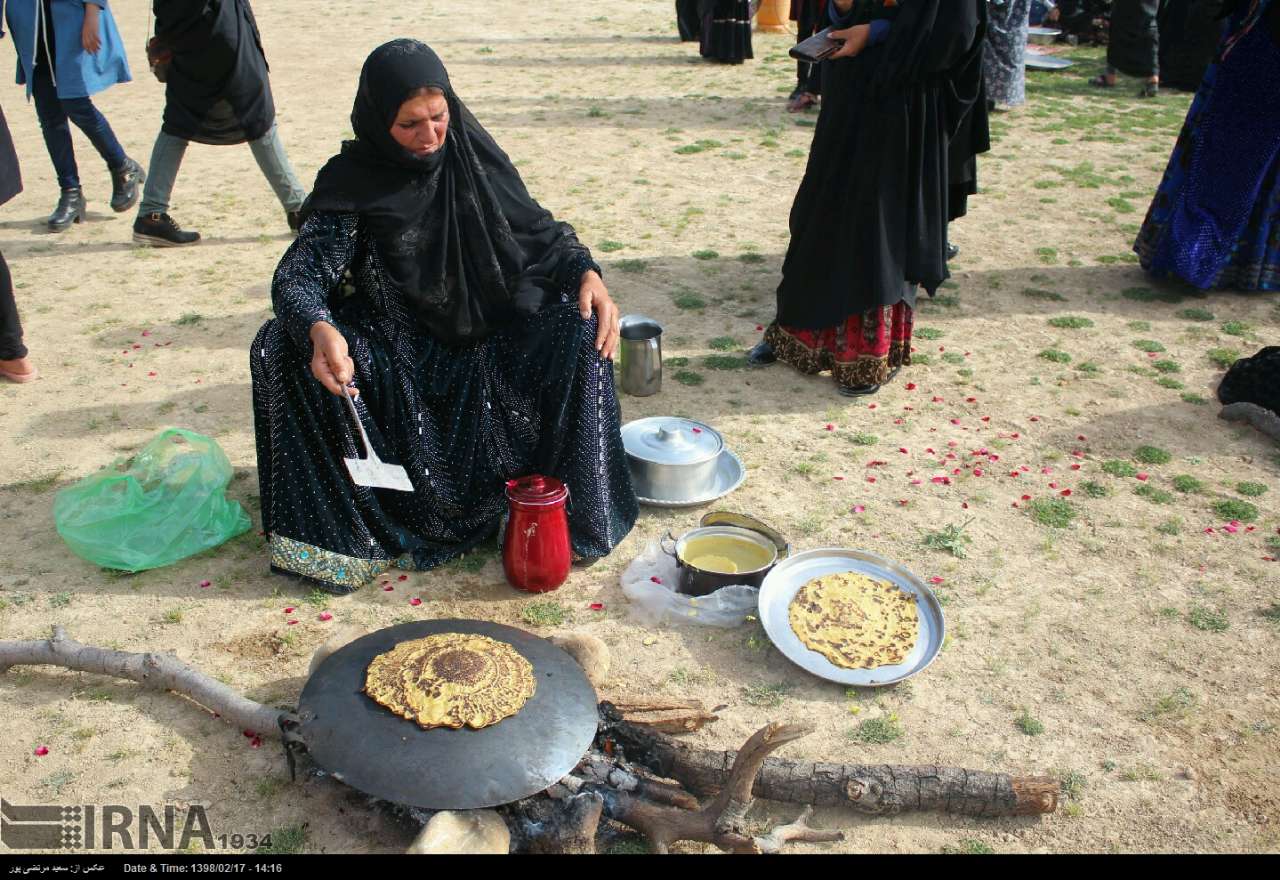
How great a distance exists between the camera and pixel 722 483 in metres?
4.08

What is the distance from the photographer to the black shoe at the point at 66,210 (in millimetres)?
6785

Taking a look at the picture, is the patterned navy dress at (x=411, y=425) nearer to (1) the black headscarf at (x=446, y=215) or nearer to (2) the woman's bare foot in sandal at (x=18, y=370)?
(1) the black headscarf at (x=446, y=215)

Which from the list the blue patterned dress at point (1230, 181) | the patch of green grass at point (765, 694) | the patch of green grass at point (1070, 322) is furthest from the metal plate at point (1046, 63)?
the patch of green grass at point (765, 694)

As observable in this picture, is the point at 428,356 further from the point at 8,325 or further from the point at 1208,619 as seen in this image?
the point at 1208,619

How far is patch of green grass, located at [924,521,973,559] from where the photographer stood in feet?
12.3

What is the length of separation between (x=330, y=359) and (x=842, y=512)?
2.04 metres

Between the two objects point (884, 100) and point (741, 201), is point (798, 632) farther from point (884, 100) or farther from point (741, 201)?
point (741, 201)

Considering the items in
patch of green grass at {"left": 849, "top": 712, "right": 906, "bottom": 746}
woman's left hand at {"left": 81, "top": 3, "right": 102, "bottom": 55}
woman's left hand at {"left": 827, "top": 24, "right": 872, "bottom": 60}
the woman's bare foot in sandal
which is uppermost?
woman's left hand at {"left": 81, "top": 3, "right": 102, "bottom": 55}

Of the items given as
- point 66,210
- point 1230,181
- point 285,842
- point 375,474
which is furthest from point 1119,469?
point 66,210

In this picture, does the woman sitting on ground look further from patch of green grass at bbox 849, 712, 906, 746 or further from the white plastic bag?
patch of green grass at bbox 849, 712, 906, 746

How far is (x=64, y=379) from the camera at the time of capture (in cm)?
491

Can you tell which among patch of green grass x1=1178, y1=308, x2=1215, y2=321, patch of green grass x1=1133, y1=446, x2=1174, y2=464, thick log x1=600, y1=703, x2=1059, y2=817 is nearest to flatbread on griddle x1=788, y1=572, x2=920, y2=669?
thick log x1=600, y1=703, x2=1059, y2=817

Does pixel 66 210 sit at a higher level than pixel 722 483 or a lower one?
higher

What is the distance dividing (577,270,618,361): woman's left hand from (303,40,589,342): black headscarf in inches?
6.9
